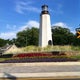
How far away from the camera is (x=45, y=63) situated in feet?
66.4

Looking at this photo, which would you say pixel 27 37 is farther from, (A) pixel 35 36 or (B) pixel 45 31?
(B) pixel 45 31

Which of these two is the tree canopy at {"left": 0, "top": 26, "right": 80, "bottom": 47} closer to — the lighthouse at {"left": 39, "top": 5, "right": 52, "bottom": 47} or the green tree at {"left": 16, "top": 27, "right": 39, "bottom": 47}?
the green tree at {"left": 16, "top": 27, "right": 39, "bottom": 47}

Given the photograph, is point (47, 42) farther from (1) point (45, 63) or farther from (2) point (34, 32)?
(2) point (34, 32)

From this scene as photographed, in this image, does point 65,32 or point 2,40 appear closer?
point 65,32

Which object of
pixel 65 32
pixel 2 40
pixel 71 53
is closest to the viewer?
pixel 71 53

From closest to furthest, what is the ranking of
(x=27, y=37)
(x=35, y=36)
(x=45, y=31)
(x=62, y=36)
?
(x=45, y=31), (x=62, y=36), (x=35, y=36), (x=27, y=37)

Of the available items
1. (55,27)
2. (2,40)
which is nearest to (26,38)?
(55,27)

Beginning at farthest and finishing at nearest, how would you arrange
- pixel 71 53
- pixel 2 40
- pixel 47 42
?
pixel 2 40, pixel 47 42, pixel 71 53

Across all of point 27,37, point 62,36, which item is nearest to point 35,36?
point 27,37

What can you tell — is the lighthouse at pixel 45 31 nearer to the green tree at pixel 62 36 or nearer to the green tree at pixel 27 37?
the green tree at pixel 62 36

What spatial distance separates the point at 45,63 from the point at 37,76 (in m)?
8.07

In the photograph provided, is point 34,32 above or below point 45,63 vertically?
above

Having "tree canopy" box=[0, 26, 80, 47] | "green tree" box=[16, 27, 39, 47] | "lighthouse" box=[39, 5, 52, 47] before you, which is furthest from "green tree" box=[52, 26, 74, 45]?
"lighthouse" box=[39, 5, 52, 47]

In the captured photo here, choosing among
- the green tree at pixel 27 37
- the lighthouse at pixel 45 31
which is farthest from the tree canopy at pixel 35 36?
the lighthouse at pixel 45 31
